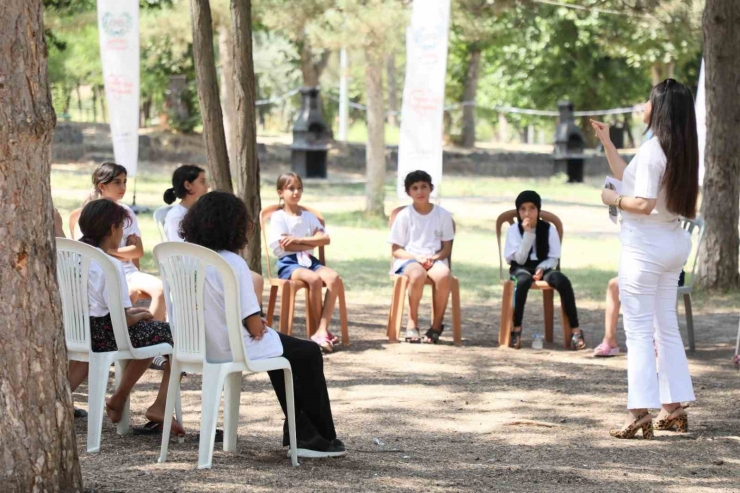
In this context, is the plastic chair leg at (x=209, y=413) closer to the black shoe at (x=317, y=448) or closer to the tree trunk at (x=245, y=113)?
the black shoe at (x=317, y=448)

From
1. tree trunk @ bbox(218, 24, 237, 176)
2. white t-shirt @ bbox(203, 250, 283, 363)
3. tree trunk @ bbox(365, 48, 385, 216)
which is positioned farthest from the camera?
tree trunk @ bbox(218, 24, 237, 176)

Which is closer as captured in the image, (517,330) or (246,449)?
(246,449)

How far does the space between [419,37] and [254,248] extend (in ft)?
15.2

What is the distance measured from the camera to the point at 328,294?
26.4 feet

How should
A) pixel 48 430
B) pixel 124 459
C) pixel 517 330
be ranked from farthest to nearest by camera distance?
1. pixel 517 330
2. pixel 124 459
3. pixel 48 430

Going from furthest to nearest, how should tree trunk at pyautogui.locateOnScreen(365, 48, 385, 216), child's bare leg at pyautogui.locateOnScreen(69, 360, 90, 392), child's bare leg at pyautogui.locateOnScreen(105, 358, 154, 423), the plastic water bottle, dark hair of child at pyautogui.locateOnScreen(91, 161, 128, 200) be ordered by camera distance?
tree trunk at pyautogui.locateOnScreen(365, 48, 385, 216)
the plastic water bottle
dark hair of child at pyautogui.locateOnScreen(91, 161, 128, 200)
child's bare leg at pyautogui.locateOnScreen(69, 360, 90, 392)
child's bare leg at pyautogui.locateOnScreen(105, 358, 154, 423)

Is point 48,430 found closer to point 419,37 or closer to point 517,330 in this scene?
point 517,330

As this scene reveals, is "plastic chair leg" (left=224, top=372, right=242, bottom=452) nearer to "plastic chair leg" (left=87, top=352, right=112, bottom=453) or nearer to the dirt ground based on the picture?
the dirt ground

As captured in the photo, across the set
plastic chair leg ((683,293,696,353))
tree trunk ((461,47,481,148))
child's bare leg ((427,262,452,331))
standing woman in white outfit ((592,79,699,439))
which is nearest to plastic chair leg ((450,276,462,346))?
child's bare leg ((427,262,452,331))

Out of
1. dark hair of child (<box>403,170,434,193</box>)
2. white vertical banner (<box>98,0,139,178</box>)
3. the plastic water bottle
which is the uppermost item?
white vertical banner (<box>98,0,139,178</box>)

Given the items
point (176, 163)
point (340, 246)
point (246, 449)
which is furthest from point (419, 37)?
point (176, 163)

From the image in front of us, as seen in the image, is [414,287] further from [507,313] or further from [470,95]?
[470,95]

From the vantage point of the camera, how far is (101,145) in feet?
80.4

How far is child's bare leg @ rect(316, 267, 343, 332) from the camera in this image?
796 cm
